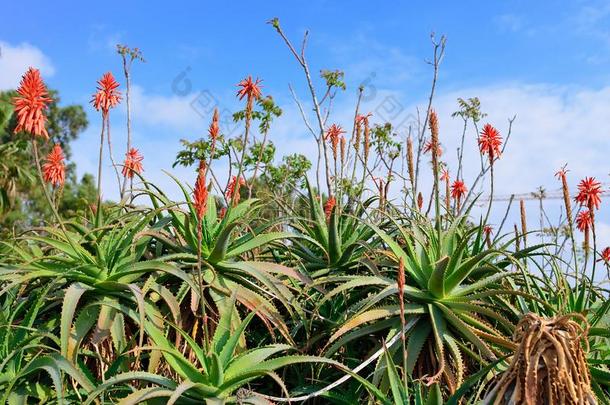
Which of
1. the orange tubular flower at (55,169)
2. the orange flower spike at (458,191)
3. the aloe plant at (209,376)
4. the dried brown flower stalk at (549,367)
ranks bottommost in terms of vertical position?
the aloe plant at (209,376)

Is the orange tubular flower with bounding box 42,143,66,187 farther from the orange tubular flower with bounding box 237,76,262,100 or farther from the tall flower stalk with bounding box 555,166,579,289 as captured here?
the tall flower stalk with bounding box 555,166,579,289

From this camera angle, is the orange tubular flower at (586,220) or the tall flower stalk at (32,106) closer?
the tall flower stalk at (32,106)

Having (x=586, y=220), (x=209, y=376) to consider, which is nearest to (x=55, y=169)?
(x=209, y=376)

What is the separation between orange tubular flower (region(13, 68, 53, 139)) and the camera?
141 inches

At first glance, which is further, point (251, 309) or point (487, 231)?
point (487, 231)

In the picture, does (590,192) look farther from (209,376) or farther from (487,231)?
(209,376)

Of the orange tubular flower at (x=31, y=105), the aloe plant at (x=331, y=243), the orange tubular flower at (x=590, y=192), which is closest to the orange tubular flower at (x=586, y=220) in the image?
the orange tubular flower at (x=590, y=192)

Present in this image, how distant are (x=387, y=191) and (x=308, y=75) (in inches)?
55.9

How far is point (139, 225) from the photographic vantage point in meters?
3.68

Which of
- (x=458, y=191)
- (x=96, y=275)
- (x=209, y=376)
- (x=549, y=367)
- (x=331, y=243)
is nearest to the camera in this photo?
(x=549, y=367)

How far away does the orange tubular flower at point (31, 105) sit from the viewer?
3586 millimetres

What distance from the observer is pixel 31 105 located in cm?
364

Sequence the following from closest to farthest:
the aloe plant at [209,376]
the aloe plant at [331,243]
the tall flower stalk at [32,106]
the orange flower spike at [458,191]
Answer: the aloe plant at [209,376] → the tall flower stalk at [32,106] → the aloe plant at [331,243] → the orange flower spike at [458,191]

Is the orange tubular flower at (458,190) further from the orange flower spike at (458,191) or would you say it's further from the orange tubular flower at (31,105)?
the orange tubular flower at (31,105)
